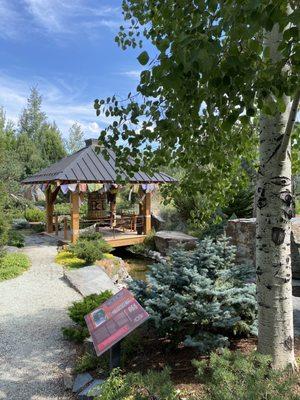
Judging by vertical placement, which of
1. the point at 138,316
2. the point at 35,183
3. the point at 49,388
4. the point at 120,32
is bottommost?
the point at 49,388

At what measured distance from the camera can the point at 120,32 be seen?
154 inches

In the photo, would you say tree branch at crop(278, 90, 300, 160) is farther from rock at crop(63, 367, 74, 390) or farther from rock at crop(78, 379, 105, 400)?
rock at crop(63, 367, 74, 390)

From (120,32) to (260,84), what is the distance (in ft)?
9.49

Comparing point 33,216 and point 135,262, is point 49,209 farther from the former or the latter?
point 33,216

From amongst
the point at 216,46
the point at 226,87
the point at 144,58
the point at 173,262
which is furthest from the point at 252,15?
the point at 173,262

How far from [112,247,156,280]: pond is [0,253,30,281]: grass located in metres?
3.11

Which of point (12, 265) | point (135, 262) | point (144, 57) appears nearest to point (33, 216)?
point (135, 262)

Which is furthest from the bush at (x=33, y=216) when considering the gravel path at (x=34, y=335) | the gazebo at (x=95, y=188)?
the gravel path at (x=34, y=335)

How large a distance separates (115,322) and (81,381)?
0.80 metres

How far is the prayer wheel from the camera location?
13805 mm

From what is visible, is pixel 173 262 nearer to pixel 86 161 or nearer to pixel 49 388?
pixel 49 388

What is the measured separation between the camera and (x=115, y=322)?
308cm

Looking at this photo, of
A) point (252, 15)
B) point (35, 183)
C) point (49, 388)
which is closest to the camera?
point (252, 15)

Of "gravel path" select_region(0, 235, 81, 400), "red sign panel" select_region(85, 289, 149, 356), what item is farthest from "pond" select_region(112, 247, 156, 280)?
"red sign panel" select_region(85, 289, 149, 356)
